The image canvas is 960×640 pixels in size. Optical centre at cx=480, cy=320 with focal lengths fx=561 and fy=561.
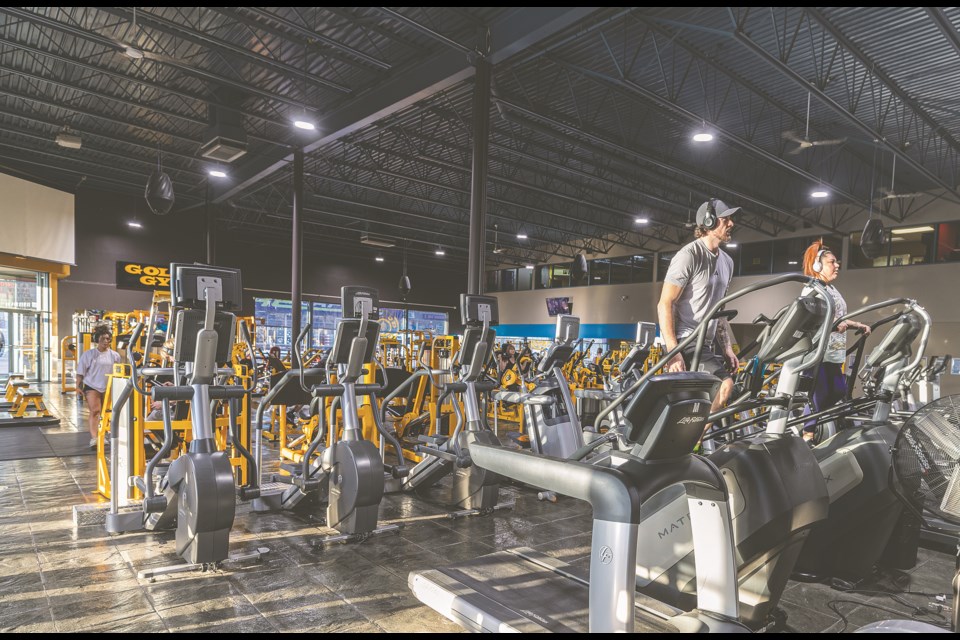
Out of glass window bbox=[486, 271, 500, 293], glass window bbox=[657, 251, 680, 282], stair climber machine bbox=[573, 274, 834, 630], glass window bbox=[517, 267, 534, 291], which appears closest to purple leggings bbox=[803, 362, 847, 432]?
stair climber machine bbox=[573, 274, 834, 630]

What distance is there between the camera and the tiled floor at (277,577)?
2.49m

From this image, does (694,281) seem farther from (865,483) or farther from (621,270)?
(621,270)

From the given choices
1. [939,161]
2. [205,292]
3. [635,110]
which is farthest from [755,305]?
[205,292]

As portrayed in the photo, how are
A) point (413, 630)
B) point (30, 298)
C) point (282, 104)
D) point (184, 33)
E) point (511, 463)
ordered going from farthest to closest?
point (30, 298) < point (282, 104) < point (184, 33) < point (413, 630) < point (511, 463)

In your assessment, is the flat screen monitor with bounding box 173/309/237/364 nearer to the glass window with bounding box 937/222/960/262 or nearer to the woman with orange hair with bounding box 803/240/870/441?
the woman with orange hair with bounding box 803/240/870/441

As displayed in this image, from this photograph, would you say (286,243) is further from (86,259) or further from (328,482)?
(328,482)

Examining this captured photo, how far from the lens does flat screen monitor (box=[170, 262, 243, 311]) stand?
3.13 metres

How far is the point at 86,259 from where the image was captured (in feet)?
48.8

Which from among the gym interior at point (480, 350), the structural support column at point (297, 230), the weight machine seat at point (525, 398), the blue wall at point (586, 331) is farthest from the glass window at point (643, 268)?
the weight machine seat at point (525, 398)

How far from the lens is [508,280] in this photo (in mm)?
23797

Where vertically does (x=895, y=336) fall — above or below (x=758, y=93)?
below

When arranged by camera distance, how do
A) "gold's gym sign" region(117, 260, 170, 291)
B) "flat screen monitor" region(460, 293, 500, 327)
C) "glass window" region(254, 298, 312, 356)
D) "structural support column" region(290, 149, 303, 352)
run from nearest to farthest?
1. "flat screen monitor" region(460, 293, 500, 327)
2. "structural support column" region(290, 149, 303, 352)
3. "gold's gym sign" region(117, 260, 170, 291)
4. "glass window" region(254, 298, 312, 356)

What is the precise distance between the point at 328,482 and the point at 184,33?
604cm

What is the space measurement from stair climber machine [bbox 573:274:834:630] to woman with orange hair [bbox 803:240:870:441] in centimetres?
172
